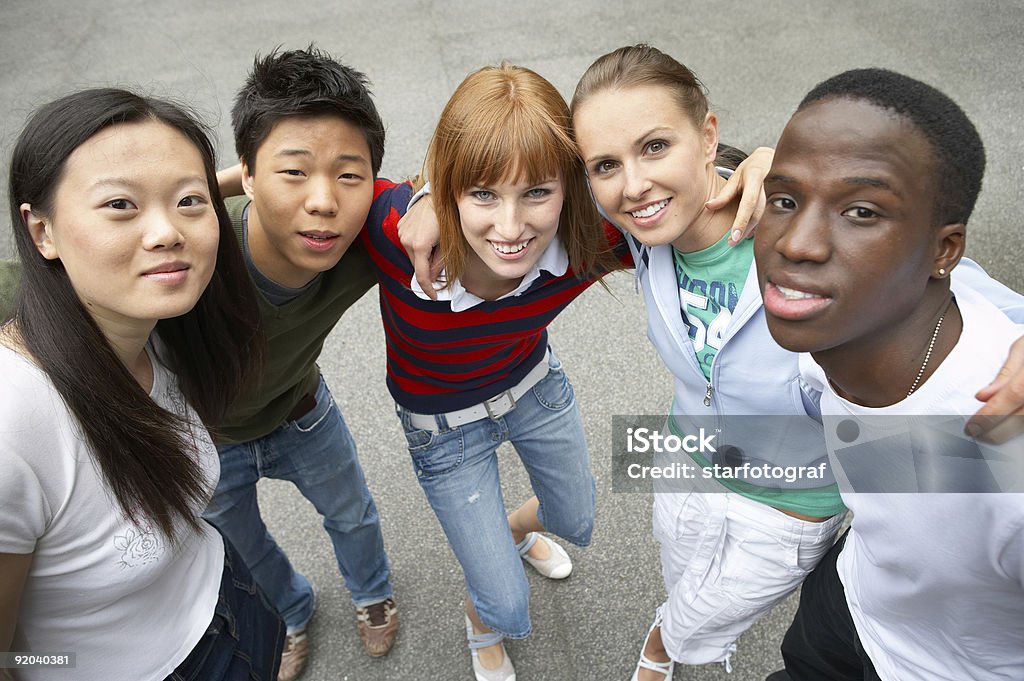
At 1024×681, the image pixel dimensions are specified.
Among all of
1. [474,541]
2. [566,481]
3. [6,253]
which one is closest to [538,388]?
[566,481]

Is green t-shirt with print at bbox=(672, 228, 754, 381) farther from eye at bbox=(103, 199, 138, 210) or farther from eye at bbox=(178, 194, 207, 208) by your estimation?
eye at bbox=(103, 199, 138, 210)

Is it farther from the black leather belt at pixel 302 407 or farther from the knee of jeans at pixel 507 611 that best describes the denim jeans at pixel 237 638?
the knee of jeans at pixel 507 611

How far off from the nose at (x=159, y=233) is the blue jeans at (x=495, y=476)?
2.98 feet

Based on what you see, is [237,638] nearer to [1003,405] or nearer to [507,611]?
[507,611]

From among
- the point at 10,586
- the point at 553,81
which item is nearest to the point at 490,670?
the point at 10,586

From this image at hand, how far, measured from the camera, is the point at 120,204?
137 centimetres

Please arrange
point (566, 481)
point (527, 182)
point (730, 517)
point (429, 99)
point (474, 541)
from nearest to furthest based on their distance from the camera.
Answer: point (527, 182), point (730, 517), point (474, 541), point (566, 481), point (429, 99)

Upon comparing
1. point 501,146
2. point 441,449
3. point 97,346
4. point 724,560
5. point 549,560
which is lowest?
point 549,560

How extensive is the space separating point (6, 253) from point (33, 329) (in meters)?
3.19

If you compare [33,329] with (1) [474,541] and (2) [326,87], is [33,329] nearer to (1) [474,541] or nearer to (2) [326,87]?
(2) [326,87]

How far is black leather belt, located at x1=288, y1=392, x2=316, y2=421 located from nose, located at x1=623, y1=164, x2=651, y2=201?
1.04 m

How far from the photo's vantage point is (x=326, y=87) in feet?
5.80

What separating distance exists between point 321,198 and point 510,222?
1.31ft

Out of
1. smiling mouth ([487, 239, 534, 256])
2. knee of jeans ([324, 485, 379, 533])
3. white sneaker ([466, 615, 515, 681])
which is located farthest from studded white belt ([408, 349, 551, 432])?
white sneaker ([466, 615, 515, 681])
